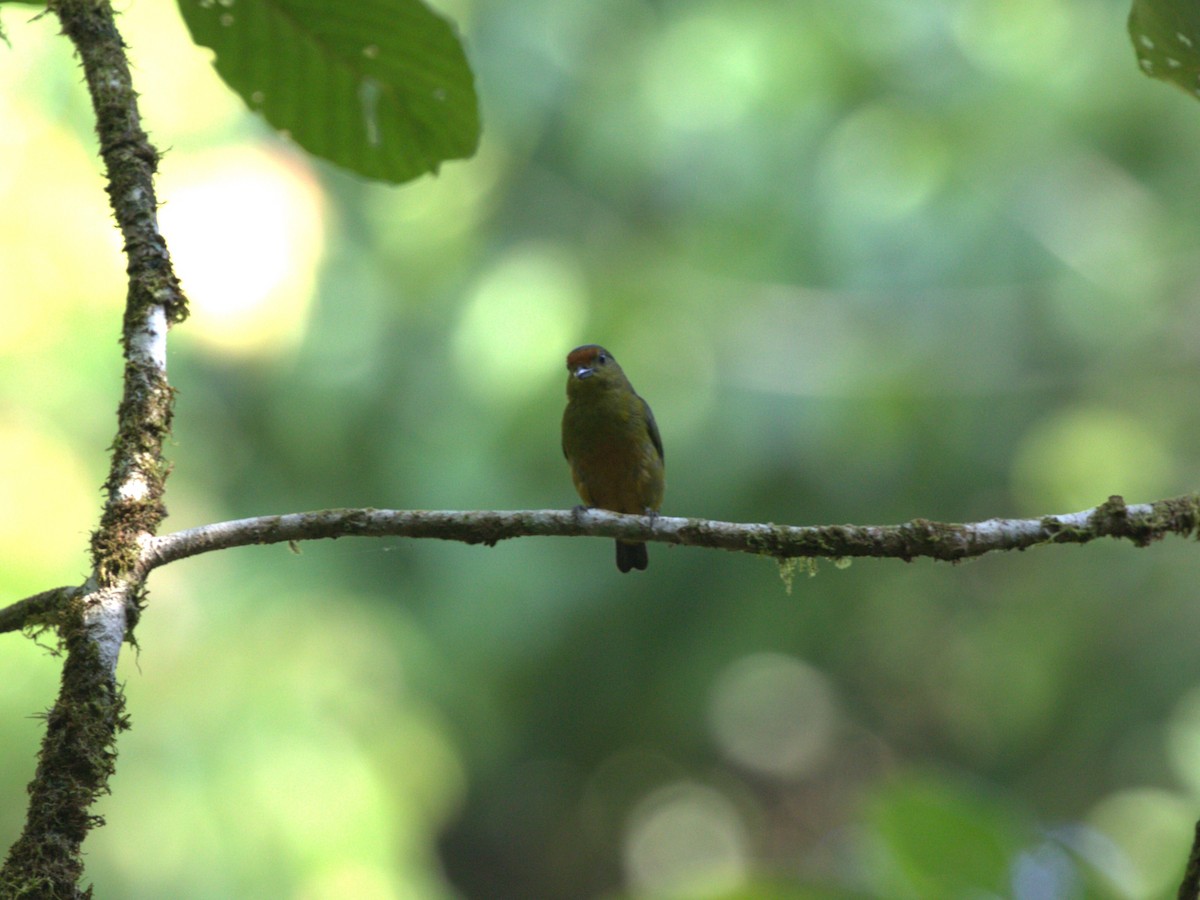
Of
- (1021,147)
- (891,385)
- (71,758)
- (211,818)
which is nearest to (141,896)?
(211,818)

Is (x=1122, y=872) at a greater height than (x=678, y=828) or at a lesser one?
lesser

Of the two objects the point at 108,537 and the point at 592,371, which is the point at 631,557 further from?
the point at 108,537

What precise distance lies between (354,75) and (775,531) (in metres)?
1.33

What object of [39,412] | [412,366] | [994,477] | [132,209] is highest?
[412,366]

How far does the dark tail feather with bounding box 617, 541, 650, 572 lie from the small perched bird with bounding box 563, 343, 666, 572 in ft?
2.27

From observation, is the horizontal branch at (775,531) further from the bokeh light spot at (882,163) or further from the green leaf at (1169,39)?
the bokeh light spot at (882,163)

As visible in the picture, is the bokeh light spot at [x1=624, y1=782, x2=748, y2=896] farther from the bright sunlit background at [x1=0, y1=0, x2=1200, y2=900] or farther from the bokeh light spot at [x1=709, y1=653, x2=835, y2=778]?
the bright sunlit background at [x1=0, y1=0, x2=1200, y2=900]

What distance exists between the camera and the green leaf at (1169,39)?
214cm

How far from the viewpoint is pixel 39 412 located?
5.48 meters

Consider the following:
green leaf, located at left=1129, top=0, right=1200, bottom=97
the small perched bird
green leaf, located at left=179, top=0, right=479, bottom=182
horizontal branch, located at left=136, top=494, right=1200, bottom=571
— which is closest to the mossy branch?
horizontal branch, located at left=136, top=494, right=1200, bottom=571

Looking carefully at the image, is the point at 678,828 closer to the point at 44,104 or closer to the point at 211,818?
the point at 211,818

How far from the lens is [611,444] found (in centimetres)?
452

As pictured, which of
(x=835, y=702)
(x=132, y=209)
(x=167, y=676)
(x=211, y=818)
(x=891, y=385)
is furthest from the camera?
(x=835, y=702)

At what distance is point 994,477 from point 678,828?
5.31m
